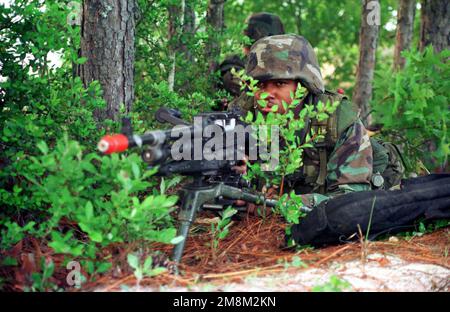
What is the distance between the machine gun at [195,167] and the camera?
3.11m

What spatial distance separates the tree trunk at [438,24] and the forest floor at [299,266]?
4.02 metres

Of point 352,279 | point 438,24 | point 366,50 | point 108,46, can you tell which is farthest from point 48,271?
point 438,24

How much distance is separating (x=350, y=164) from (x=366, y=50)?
12.2 feet

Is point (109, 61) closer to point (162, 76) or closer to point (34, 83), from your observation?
point (34, 83)

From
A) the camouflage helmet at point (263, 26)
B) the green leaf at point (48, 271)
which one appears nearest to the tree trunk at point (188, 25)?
the camouflage helmet at point (263, 26)

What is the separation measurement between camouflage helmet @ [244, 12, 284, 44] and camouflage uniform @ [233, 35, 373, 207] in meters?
2.73

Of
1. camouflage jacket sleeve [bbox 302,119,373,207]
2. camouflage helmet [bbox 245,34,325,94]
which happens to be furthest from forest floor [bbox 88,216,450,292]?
camouflage helmet [bbox 245,34,325,94]

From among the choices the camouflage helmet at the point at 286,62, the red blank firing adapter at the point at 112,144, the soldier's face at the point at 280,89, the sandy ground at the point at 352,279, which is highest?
the camouflage helmet at the point at 286,62

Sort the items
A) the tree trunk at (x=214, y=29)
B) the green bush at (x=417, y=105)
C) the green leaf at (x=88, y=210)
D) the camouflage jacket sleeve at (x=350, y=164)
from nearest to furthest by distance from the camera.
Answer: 1. the green leaf at (x=88, y=210)
2. the camouflage jacket sleeve at (x=350, y=164)
3. the green bush at (x=417, y=105)
4. the tree trunk at (x=214, y=29)

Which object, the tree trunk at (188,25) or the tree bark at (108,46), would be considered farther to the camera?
the tree trunk at (188,25)

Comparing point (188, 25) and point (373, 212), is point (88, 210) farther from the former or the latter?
point (188, 25)

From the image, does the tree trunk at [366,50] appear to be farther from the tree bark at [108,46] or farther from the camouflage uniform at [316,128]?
the tree bark at [108,46]
